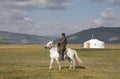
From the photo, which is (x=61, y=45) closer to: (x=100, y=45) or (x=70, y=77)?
(x=70, y=77)

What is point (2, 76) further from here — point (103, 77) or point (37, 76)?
point (103, 77)

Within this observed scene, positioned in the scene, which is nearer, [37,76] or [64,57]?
[37,76]

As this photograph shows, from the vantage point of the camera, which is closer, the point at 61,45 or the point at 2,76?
the point at 2,76

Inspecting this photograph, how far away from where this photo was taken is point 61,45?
87.4 feet

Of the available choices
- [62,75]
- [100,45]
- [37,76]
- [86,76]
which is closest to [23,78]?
[37,76]

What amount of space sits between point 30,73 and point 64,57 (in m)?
3.87

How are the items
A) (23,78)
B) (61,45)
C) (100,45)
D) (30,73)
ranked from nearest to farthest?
1. (23,78)
2. (30,73)
3. (61,45)
4. (100,45)

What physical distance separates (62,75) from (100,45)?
8326 cm

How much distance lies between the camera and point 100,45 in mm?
105375

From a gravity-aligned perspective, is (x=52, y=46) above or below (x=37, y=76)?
above

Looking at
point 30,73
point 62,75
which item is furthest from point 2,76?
point 62,75

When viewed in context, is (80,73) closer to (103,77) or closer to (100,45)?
(103,77)

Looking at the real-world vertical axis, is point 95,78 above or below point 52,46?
below

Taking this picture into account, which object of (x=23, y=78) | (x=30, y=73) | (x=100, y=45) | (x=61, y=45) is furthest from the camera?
(x=100, y=45)
